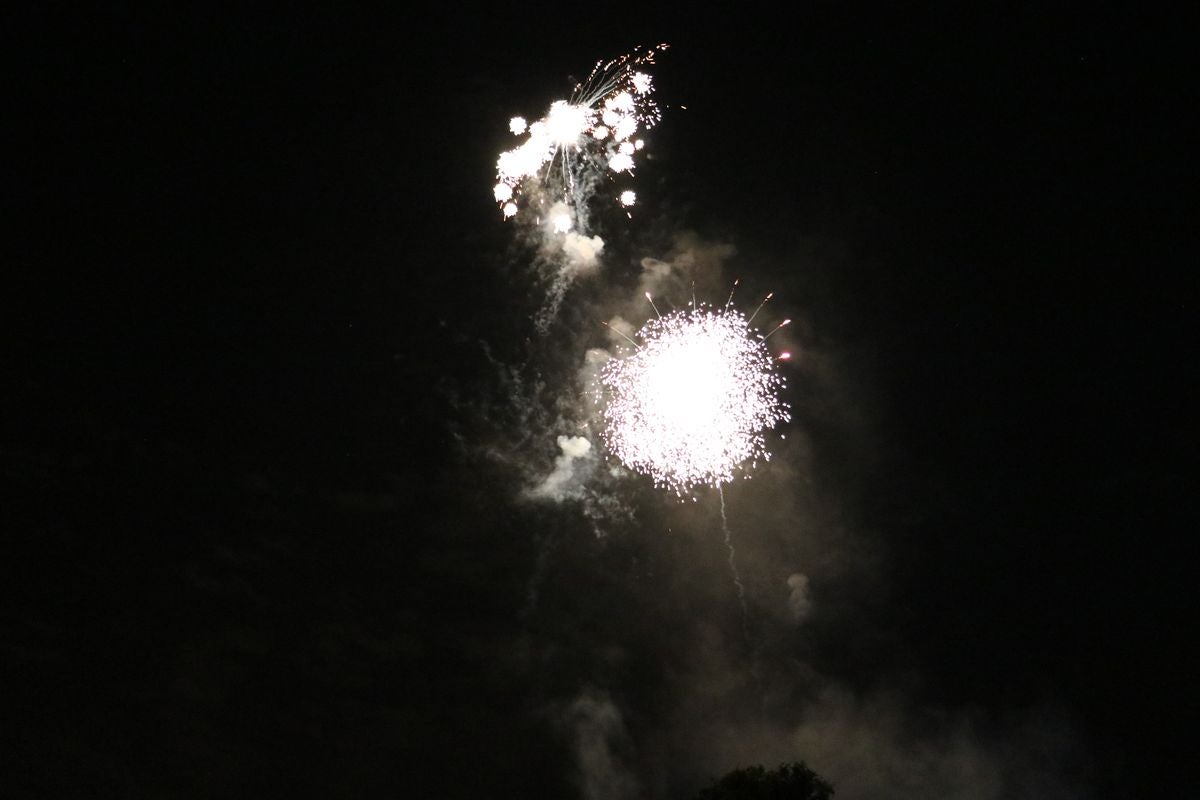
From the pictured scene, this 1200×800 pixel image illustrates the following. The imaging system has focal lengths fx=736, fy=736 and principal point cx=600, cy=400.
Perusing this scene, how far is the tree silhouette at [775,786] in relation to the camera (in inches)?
1003

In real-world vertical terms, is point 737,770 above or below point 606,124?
below

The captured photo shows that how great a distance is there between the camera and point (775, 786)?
2556 centimetres

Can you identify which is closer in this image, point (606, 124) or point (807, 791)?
point (606, 124)

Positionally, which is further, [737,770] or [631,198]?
[737,770]

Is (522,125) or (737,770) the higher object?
(522,125)

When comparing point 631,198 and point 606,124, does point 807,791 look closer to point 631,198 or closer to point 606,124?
point 631,198

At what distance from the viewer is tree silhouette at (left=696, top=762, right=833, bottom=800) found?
2547cm

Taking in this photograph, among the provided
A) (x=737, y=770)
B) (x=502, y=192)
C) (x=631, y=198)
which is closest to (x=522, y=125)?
(x=502, y=192)

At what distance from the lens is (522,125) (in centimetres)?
1900

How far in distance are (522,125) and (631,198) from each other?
11.0ft

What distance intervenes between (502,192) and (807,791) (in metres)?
22.3

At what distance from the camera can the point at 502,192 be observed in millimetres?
18969

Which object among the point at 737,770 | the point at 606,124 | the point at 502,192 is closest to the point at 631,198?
the point at 606,124

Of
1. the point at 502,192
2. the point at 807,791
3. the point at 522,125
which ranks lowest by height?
the point at 807,791
